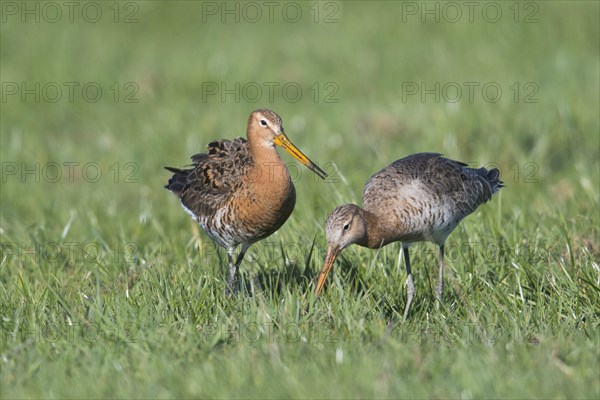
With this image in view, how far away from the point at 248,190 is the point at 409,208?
118 centimetres

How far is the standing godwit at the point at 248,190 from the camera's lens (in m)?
6.78

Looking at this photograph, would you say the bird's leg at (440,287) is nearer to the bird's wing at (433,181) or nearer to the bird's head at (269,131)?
the bird's wing at (433,181)

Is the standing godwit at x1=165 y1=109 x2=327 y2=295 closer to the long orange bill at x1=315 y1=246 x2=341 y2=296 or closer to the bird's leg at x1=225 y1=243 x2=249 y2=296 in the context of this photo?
the bird's leg at x1=225 y1=243 x2=249 y2=296

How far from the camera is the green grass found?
4.98 meters

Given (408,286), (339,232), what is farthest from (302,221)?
(339,232)

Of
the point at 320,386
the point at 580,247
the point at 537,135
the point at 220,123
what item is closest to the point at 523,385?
the point at 320,386

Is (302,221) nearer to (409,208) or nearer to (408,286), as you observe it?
(409,208)

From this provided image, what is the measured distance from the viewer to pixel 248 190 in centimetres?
692

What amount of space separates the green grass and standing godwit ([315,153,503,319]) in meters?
0.21

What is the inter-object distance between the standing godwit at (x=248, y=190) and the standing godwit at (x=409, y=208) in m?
0.47

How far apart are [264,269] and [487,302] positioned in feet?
5.90

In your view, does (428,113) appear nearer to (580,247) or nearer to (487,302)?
(580,247)

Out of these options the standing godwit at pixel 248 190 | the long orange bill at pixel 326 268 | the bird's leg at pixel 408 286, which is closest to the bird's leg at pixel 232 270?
the standing godwit at pixel 248 190

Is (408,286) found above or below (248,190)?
below
